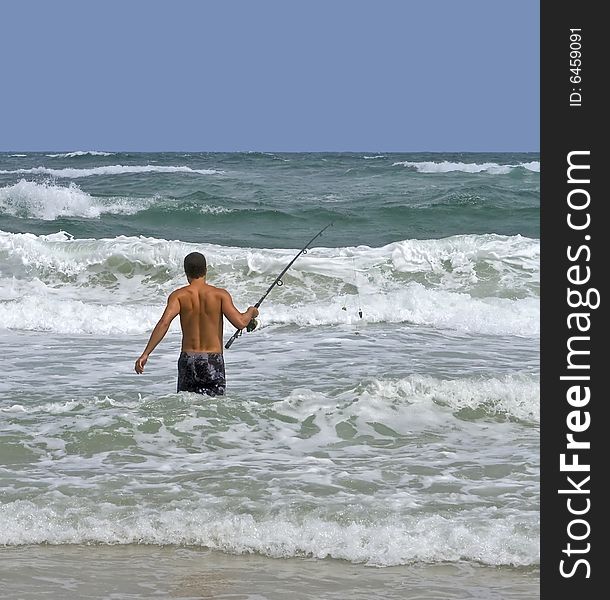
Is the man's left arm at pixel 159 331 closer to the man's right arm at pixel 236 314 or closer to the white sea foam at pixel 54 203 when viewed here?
the man's right arm at pixel 236 314

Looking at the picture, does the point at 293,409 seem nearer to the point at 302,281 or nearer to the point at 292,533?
the point at 292,533

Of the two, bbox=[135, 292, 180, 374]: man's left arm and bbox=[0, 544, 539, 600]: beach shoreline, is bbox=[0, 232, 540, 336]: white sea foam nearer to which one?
bbox=[135, 292, 180, 374]: man's left arm

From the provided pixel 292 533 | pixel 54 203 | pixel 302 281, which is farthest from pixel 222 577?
pixel 54 203

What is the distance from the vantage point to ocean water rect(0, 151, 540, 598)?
501cm

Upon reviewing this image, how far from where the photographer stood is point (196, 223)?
2198cm

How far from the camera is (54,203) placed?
23062 mm

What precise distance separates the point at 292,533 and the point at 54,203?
19.3 metres

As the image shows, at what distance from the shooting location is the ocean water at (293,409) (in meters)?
5.01

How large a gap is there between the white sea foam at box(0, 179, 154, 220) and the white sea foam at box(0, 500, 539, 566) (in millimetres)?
17515

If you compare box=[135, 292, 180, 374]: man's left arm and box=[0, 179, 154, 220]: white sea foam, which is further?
box=[0, 179, 154, 220]: white sea foam

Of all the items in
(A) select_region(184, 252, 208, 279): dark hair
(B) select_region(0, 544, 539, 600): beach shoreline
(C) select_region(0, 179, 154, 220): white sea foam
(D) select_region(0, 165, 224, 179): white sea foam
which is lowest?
(B) select_region(0, 544, 539, 600): beach shoreline

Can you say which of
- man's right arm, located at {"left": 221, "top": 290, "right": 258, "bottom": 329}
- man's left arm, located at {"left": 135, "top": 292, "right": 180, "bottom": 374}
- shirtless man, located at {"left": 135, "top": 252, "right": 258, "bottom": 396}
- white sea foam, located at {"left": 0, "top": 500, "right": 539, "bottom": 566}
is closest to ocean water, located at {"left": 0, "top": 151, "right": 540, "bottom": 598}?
white sea foam, located at {"left": 0, "top": 500, "right": 539, "bottom": 566}

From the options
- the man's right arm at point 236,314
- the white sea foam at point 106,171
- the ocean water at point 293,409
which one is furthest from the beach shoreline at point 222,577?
the white sea foam at point 106,171

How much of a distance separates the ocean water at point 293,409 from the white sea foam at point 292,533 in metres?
0.01
